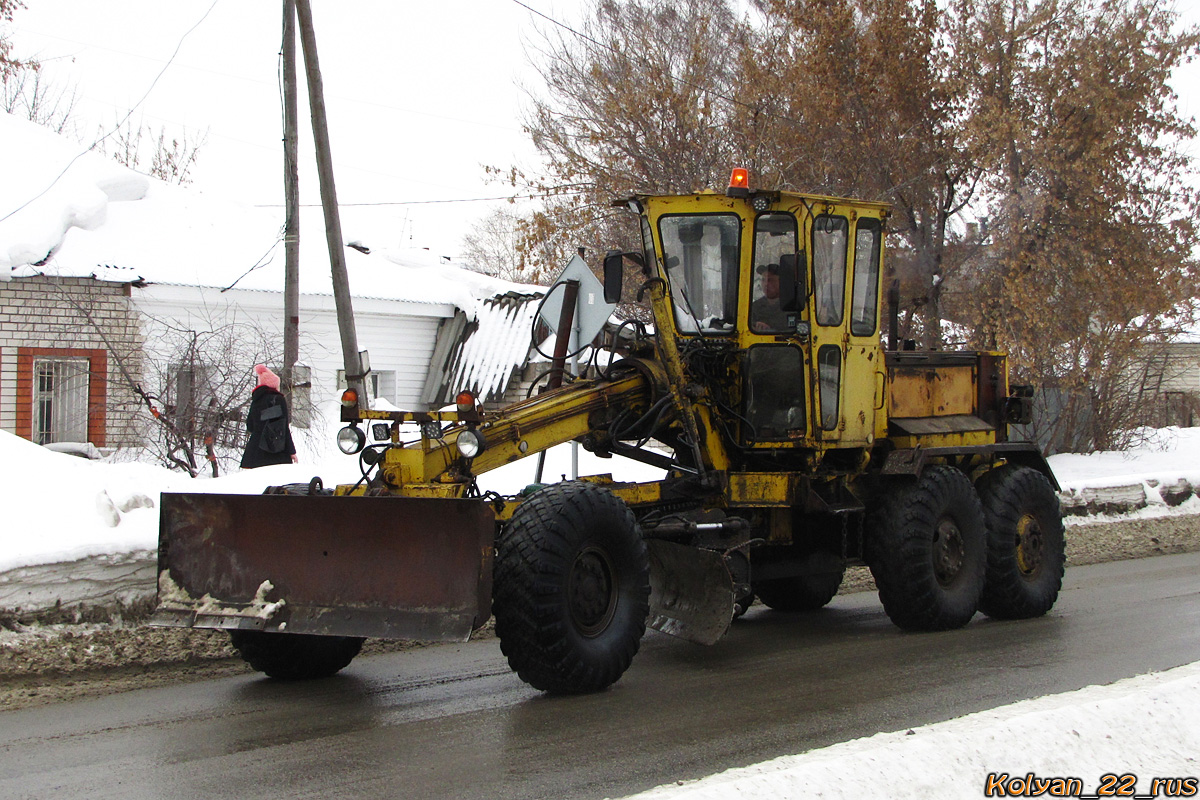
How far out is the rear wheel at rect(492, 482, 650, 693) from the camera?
6.19 metres

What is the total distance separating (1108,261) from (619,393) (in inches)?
541

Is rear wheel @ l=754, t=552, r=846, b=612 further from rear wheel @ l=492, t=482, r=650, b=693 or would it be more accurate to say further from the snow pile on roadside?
the snow pile on roadside

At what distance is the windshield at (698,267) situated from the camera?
27.0 feet

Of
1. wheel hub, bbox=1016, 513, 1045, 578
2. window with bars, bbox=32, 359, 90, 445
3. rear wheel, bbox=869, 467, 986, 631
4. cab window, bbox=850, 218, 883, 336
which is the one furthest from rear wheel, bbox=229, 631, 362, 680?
window with bars, bbox=32, 359, 90, 445

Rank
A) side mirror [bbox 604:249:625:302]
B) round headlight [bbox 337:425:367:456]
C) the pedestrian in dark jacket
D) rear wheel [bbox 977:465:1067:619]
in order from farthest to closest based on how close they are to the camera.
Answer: the pedestrian in dark jacket → rear wheel [bbox 977:465:1067:619] → side mirror [bbox 604:249:625:302] → round headlight [bbox 337:425:367:456]

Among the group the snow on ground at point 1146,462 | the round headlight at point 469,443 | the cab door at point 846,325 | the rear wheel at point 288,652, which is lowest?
the rear wheel at point 288,652

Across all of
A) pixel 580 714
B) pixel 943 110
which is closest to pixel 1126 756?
pixel 580 714

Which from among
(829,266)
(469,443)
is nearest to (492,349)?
(829,266)

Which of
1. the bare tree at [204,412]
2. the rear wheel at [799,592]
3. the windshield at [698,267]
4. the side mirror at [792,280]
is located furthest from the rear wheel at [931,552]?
the bare tree at [204,412]

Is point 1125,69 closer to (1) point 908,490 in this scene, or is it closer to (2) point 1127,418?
(2) point 1127,418

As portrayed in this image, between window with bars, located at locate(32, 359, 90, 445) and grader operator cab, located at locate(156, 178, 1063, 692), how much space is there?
537 inches

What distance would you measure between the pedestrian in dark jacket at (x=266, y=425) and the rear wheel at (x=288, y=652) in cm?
482

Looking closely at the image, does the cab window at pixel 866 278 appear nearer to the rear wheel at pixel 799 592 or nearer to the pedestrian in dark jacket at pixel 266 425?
the rear wheel at pixel 799 592

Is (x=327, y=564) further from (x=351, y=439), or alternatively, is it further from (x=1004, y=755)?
(x=1004, y=755)
